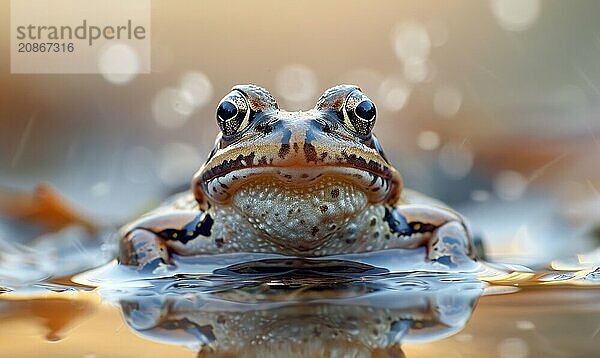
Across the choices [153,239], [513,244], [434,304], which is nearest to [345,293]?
[434,304]

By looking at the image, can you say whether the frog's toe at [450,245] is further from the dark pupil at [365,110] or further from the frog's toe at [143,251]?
the frog's toe at [143,251]

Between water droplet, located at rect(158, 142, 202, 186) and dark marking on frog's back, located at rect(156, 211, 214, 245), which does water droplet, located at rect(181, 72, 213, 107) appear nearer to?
water droplet, located at rect(158, 142, 202, 186)

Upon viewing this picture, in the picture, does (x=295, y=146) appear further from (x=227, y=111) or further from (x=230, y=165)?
(x=227, y=111)

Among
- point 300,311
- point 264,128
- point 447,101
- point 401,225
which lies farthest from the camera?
point 447,101

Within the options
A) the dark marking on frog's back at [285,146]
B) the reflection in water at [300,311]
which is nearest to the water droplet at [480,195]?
the reflection in water at [300,311]

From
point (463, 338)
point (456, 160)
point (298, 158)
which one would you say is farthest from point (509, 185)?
point (463, 338)

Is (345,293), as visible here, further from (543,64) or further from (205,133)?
(543,64)

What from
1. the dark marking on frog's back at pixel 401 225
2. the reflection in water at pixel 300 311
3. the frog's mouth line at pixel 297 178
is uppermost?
the frog's mouth line at pixel 297 178
